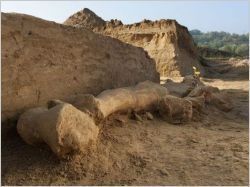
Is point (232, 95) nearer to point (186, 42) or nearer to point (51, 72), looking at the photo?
point (51, 72)

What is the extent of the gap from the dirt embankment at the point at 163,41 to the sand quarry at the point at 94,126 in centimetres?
783

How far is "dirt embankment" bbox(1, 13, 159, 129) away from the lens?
3.44 metres

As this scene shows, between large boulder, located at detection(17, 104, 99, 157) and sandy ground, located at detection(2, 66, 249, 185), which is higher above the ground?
large boulder, located at detection(17, 104, 99, 157)

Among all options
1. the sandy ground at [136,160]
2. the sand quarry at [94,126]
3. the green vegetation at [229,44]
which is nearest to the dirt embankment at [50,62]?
the sand quarry at [94,126]

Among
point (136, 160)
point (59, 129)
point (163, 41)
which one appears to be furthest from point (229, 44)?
point (59, 129)

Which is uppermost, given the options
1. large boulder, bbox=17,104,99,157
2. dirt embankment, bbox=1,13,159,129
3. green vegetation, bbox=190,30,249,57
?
dirt embankment, bbox=1,13,159,129

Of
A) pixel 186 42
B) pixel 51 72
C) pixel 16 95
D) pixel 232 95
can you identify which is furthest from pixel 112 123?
pixel 186 42

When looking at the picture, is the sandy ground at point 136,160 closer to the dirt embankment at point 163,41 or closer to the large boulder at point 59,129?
the large boulder at point 59,129

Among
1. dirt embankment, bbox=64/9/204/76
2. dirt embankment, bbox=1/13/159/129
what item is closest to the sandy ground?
dirt embankment, bbox=1/13/159/129

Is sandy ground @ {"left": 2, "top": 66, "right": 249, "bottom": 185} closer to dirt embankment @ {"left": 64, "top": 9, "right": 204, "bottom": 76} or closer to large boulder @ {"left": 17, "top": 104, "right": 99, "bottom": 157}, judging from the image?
large boulder @ {"left": 17, "top": 104, "right": 99, "bottom": 157}

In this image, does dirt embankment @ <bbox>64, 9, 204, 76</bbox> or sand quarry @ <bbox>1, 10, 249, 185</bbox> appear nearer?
sand quarry @ <bbox>1, 10, 249, 185</bbox>

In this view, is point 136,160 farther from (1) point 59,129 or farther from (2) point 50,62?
(2) point 50,62

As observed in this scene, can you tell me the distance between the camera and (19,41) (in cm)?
354

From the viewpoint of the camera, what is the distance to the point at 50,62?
3898 millimetres
